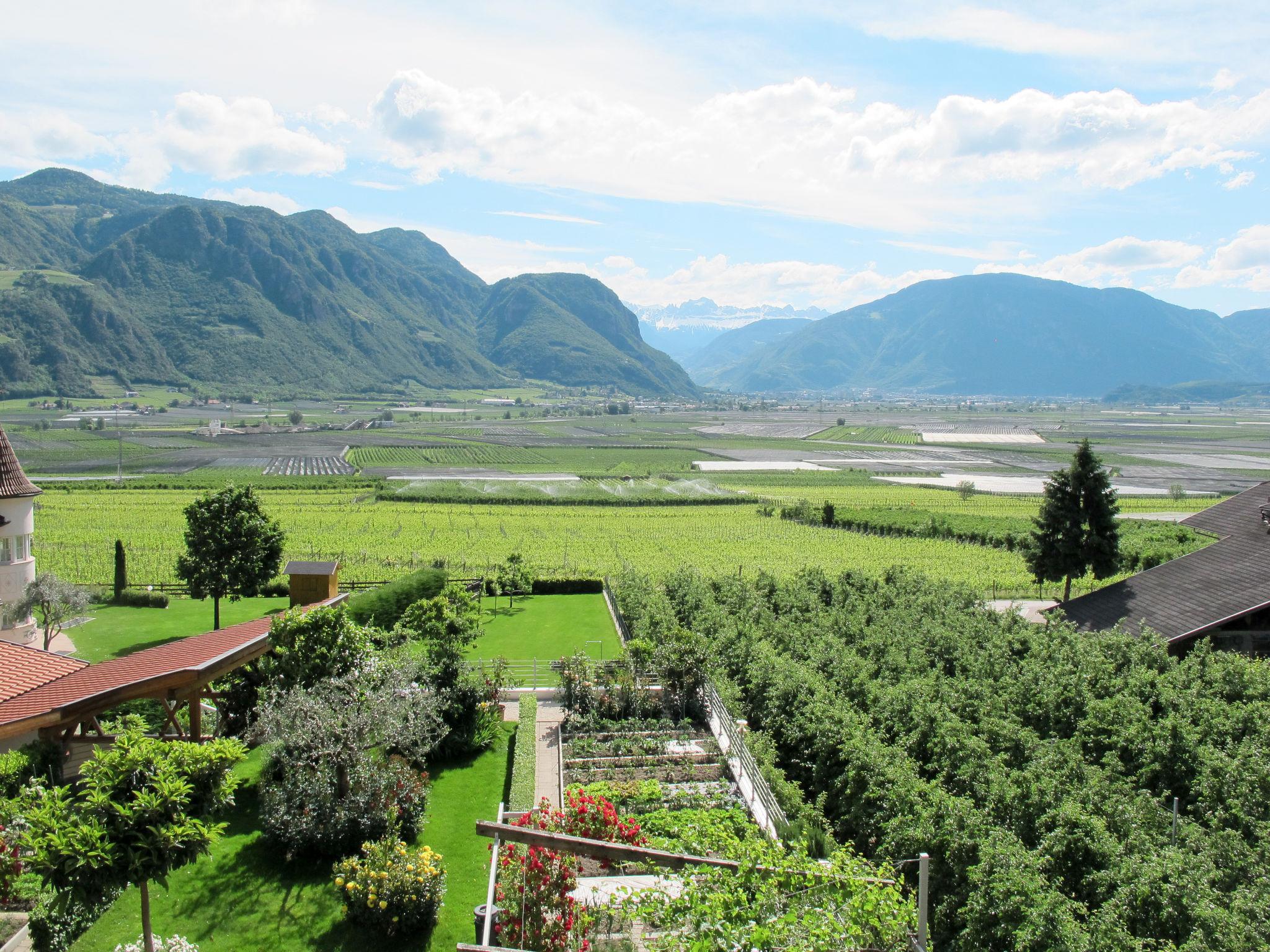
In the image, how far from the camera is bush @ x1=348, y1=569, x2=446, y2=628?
2345 centimetres

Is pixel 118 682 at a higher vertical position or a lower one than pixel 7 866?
higher

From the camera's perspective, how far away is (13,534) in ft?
71.1

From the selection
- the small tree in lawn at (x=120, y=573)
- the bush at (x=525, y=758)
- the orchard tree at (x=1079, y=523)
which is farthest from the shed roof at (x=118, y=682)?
the orchard tree at (x=1079, y=523)

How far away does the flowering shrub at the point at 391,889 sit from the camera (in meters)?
11.4

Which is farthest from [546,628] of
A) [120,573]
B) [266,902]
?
[266,902]

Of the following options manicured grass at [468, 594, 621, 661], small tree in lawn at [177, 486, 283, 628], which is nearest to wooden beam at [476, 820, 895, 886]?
manicured grass at [468, 594, 621, 661]

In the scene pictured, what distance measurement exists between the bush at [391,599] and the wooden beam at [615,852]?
14373 mm

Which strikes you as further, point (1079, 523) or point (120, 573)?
point (120, 573)

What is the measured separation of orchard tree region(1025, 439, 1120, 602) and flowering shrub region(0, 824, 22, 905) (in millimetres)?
32479

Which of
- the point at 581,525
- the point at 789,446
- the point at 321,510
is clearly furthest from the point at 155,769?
the point at 789,446

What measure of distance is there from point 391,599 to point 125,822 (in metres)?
17.4

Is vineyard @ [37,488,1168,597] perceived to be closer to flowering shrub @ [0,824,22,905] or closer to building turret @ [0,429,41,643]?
building turret @ [0,429,41,643]

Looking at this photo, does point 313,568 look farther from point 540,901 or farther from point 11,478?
point 540,901

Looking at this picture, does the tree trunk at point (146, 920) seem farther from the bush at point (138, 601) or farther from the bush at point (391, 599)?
the bush at point (138, 601)
